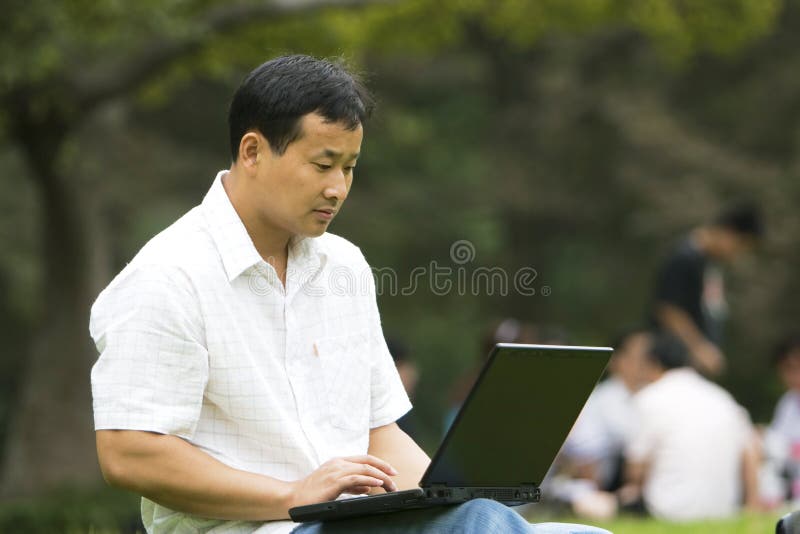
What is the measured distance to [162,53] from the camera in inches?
437

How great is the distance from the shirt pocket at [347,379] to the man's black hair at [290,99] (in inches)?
19.2

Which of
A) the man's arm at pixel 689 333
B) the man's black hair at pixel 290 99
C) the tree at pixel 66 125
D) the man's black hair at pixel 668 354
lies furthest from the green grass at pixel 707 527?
the tree at pixel 66 125

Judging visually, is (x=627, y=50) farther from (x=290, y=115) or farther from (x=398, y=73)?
(x=290, y=115)

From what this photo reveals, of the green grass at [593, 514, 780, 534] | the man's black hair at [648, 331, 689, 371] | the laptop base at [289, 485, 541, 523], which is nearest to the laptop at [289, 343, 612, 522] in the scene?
the laptop base at [289, 485, 541, 523]

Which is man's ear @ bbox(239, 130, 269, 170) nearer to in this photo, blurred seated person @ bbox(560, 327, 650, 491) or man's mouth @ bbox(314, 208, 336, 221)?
man's mouth @ bbox(314, 208, 336, 221)

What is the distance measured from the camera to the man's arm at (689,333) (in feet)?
29.0

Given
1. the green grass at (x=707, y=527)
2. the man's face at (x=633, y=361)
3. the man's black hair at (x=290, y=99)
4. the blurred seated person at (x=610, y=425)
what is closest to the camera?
the man's black hair at (x=290, y=99)

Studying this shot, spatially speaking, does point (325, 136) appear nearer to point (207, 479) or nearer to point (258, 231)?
point (258, 231)

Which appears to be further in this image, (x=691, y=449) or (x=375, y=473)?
(x=691, y=449)

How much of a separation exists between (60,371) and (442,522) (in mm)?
10687

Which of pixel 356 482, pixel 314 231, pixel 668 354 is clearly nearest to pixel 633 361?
pixel 668 354

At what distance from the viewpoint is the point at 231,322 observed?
284 cm

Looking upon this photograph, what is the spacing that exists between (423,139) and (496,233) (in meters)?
1.94

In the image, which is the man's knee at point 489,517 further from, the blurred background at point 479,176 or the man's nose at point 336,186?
the blurred background at point 479,176
